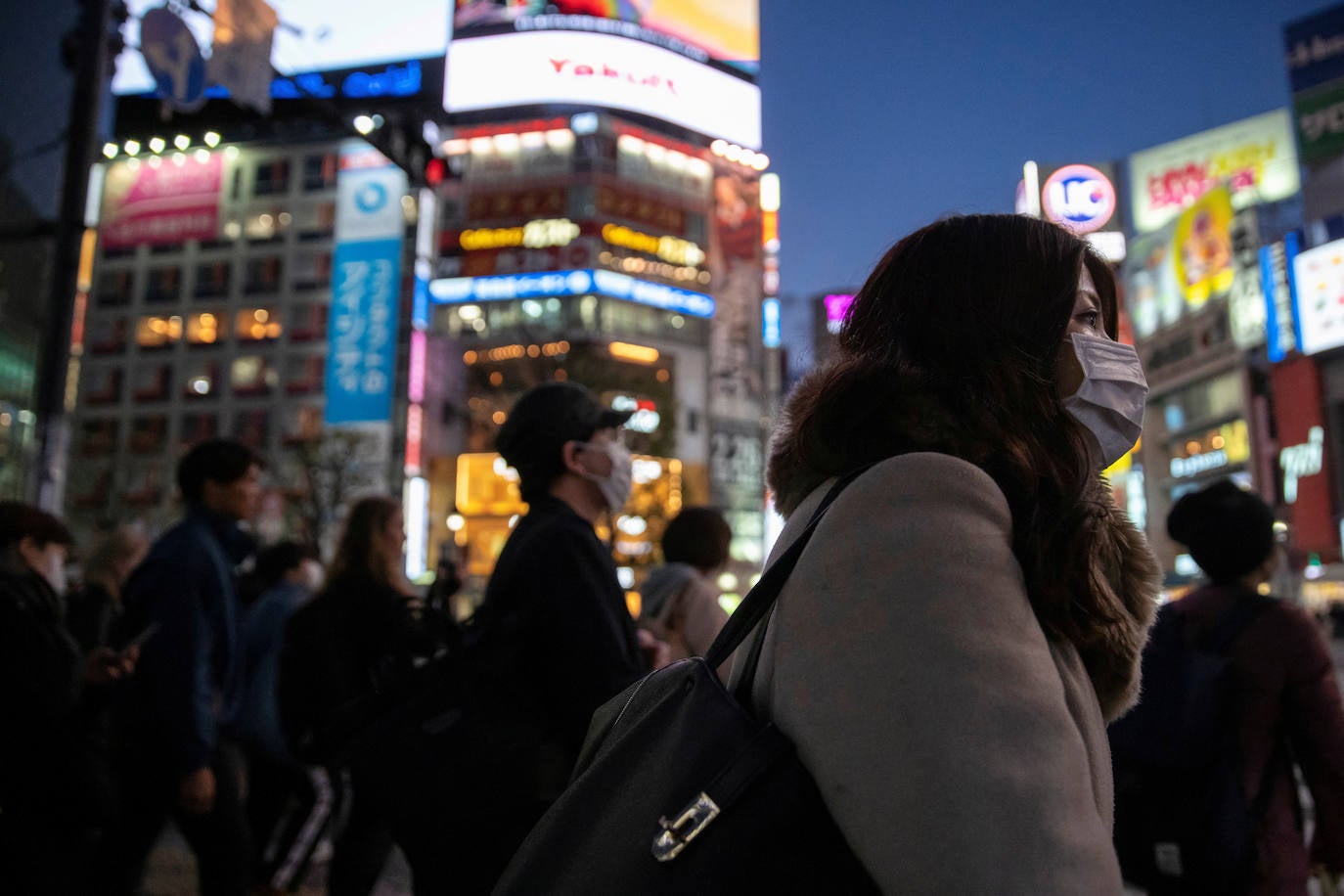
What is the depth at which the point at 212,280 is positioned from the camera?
46.5m

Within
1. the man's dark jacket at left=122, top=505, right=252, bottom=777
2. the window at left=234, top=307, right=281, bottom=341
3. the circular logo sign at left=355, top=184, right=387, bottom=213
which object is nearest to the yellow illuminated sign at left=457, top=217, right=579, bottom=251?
the window at left=234, top=307, right=281, bottom=341

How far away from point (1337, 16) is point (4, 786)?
4366 centimetres

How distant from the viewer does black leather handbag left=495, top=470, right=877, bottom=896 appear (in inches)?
35.4

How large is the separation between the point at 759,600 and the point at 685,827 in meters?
0.23

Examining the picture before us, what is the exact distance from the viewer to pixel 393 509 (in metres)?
3.85

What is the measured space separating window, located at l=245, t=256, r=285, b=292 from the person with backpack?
4705 centimetres

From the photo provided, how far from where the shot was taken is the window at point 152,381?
45000 millimetres

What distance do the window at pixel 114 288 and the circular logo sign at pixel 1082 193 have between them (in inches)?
1599

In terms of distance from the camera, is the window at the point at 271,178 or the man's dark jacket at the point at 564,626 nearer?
the man's dark jacket at the point at 564,626

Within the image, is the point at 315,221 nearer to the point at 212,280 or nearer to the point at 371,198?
the point at 212,280

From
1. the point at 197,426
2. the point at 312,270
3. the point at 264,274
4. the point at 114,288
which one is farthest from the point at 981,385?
the point at 114,288

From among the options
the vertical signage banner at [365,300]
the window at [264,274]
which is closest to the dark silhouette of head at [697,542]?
the vertical signage banner at [365,300]

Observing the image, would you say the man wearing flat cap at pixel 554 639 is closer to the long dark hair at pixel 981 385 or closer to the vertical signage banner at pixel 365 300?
the long dark hair at pixel 981 385

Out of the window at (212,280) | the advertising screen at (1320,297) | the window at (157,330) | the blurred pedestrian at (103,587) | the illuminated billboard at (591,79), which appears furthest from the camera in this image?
the window at (157,330)
